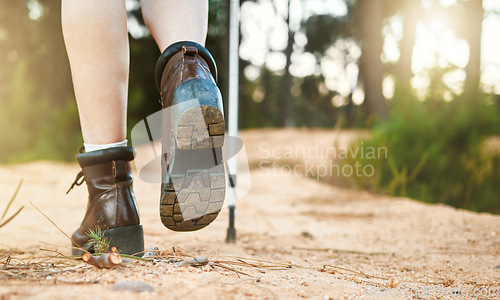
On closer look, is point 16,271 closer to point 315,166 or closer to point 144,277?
point 144,277

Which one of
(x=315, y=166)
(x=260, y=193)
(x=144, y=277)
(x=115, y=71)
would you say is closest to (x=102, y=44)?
(x=115, y=71)

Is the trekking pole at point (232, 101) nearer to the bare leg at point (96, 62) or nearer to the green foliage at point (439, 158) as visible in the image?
the bare leg at point (96, 62)

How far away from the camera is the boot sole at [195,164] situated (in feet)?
3.10

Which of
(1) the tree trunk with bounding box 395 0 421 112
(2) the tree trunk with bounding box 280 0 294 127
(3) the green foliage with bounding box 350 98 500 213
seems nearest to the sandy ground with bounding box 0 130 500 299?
(3) the green foliage with bounding box 350 98 500 213

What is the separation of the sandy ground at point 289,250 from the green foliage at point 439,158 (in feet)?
1.89

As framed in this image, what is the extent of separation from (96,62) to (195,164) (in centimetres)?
39

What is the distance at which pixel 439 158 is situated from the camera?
4094 millimetres

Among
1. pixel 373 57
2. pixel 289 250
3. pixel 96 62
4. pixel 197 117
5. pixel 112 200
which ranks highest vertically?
pixel 373 57

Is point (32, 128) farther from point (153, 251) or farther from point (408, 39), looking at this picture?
point (408, 39)

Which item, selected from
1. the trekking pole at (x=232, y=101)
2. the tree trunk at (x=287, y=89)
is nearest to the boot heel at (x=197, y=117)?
the trekking pole at (x=232, y=101)

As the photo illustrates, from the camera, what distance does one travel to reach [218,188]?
3.19ft

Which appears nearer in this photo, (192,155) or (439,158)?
(192,155)

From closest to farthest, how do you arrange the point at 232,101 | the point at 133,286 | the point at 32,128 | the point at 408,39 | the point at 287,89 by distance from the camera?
the point at 133,286 → the point at 232,101 → the point at 32,128 → the point at 408,39 → the point at 287,89

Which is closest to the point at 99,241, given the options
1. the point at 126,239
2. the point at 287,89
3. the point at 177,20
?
the point at 126,239
